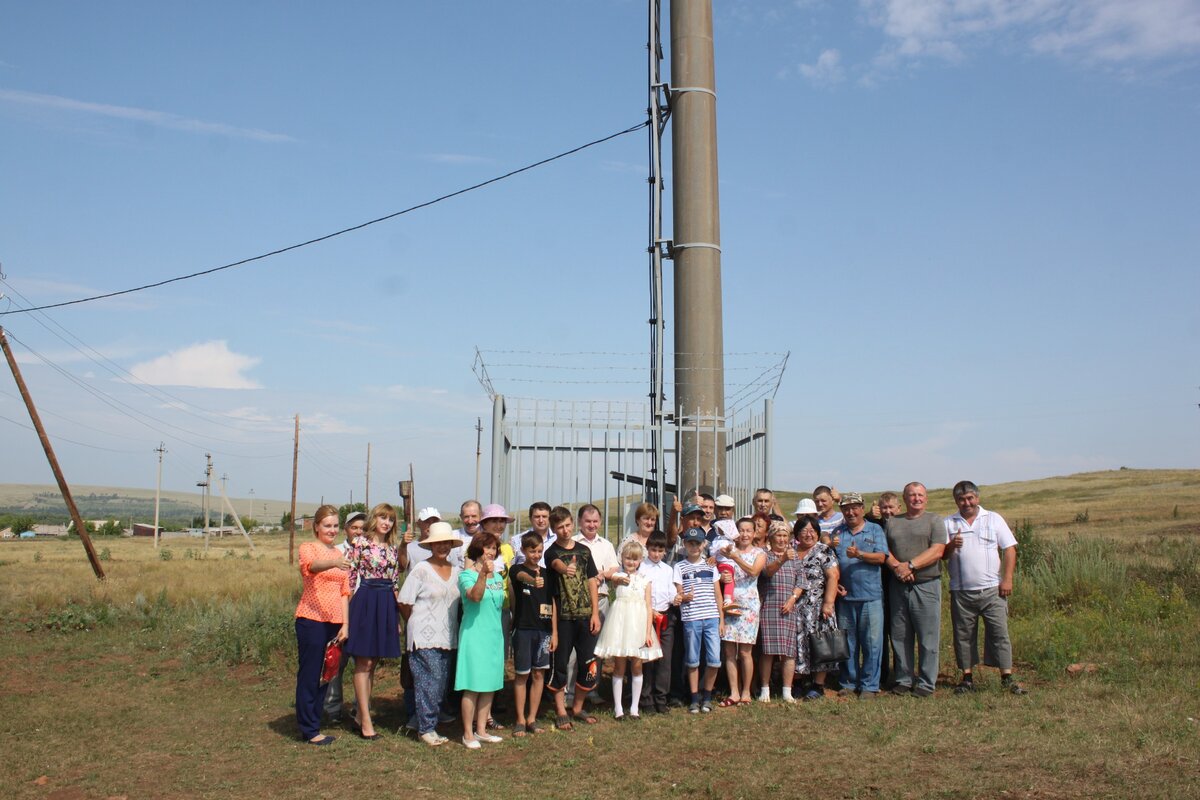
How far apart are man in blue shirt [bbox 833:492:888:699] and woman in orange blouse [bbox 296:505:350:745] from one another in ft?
13.2

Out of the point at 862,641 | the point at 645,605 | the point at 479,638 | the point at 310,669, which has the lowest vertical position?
the point at 310,669

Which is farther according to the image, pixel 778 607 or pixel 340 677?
pixel 778 607

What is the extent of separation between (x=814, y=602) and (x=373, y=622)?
354 cm

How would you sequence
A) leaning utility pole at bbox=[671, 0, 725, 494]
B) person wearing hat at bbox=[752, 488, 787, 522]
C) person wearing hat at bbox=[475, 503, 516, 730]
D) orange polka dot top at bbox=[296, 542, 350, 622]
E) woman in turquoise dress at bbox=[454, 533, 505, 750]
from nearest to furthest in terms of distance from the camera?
woman in turquoise dress at bbox=[454, 533, 505, 750] < orange polka dot top at bbox=[296, 542, 350, 622] < person wearing hat at bbox=[475, 503, 516, 730] < person wearing hat at bbox=[752, 488, 787, 522] < leaning utility pole at bbox=[671, 0, 725, 494]

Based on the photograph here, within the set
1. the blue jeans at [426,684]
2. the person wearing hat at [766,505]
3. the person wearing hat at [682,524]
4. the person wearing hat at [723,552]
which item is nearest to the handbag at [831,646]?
the person wearing hat at [723,552]

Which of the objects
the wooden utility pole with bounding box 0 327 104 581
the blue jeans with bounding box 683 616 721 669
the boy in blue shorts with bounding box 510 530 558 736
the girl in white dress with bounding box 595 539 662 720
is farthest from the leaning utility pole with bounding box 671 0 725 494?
the wooden utility pole with bounding box 0 327 104 581

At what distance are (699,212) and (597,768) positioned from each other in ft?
26.8

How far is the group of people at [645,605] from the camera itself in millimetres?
7527

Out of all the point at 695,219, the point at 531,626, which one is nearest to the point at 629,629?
A: the point at 531,626

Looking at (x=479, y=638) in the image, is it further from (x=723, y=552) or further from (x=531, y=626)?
(x=723, y=552)

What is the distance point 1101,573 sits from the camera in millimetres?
12469

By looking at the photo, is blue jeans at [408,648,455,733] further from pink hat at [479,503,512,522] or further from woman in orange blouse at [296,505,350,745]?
pink hat at [479,503,512,522]

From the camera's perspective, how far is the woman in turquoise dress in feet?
24.0

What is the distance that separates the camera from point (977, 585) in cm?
841
